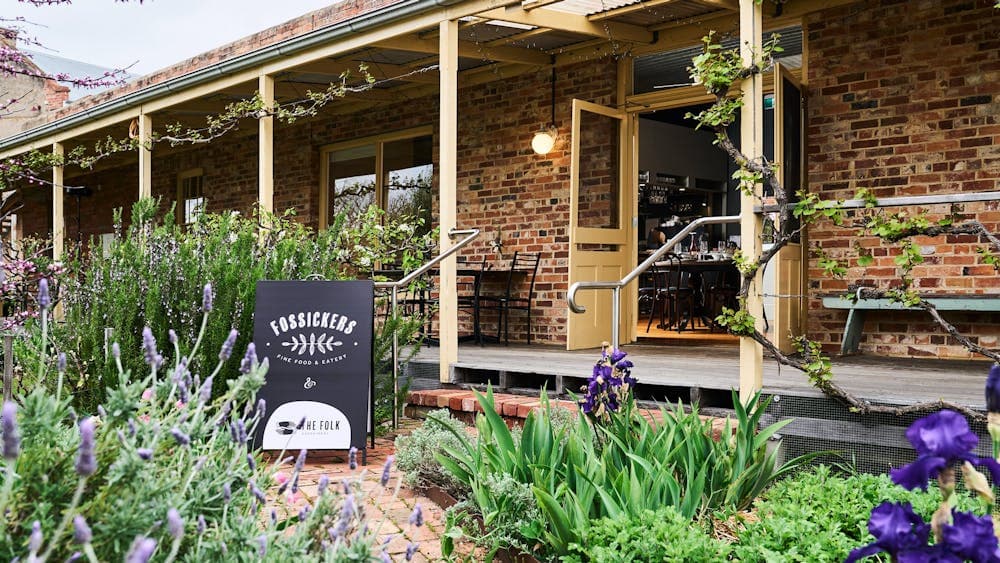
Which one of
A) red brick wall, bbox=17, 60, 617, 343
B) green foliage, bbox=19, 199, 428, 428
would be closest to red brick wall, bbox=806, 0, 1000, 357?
red brick wall, bbox=17, 60, 617, 343

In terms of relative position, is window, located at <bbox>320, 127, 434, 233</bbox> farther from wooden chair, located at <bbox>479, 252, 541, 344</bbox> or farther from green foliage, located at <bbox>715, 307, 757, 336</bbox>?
green foliage, located at <bbox>715, 307, 757, 336</bbox>

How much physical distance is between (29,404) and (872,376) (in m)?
4.46

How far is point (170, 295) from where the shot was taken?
15.7 ft

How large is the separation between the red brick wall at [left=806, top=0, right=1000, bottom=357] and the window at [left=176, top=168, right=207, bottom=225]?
8955mm

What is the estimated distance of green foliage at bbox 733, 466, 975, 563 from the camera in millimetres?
2527

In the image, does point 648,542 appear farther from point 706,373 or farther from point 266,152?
point 266,152

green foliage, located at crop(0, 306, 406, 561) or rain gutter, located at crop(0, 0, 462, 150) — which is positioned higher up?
rain gutter, located at crop(0, 0, 462, 150)

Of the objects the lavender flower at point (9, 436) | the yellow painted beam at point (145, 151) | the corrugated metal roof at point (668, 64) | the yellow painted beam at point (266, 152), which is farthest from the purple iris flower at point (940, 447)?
the yellow painted beam at point (145, 151)

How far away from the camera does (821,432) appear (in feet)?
12.9

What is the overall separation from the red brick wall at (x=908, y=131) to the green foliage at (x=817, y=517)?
3.22m

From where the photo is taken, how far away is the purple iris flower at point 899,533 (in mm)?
1193

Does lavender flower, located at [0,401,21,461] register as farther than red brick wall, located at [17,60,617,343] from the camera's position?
No

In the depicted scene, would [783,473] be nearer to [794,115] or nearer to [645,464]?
[645,464]

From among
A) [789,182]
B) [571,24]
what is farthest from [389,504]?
[571,24]
